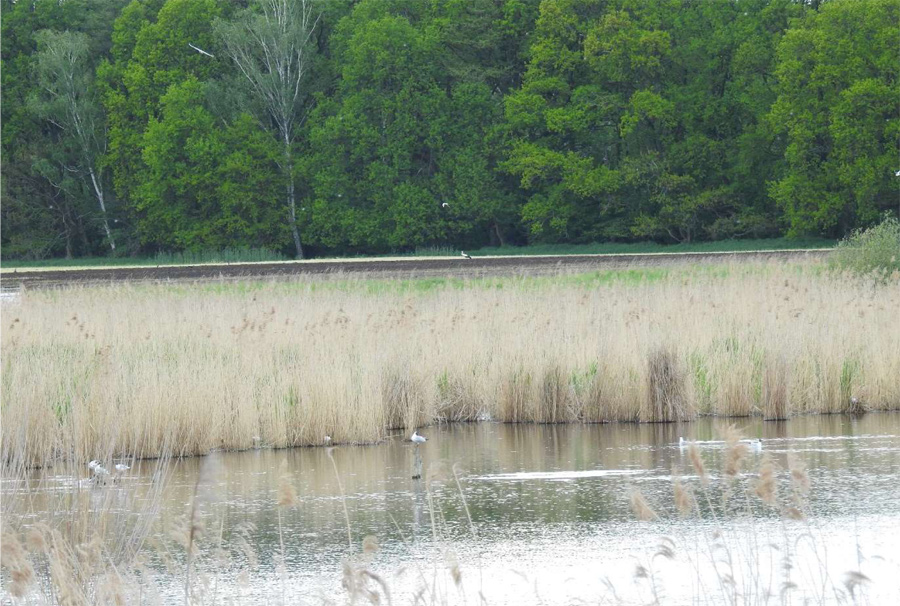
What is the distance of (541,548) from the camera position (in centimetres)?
770

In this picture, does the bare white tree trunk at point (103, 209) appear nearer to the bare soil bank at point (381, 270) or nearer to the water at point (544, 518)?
the bare soil bank at point (381, 270)

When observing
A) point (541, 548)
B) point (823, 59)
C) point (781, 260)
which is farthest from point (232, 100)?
point (541, 548)

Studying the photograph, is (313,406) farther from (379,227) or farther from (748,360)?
(379,227)

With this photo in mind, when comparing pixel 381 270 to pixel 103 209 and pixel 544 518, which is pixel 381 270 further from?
pixel 103 209

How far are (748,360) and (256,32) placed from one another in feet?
147

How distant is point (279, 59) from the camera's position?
55562 mm

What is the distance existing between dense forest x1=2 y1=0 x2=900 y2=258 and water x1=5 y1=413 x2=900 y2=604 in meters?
38.1

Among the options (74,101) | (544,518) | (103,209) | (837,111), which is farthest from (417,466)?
(103,209)

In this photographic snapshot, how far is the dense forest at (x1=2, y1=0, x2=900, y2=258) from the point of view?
50750 mm

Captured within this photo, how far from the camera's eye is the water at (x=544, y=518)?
21.9ft

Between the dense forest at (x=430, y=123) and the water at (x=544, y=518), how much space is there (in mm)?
38146

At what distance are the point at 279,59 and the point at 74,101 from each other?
9469 mm

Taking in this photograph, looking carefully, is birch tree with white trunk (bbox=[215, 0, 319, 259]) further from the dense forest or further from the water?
the water

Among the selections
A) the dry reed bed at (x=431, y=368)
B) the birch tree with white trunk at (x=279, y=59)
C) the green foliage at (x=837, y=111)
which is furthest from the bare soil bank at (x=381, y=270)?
the birch tree with white trunk at (x=279, y=59)
